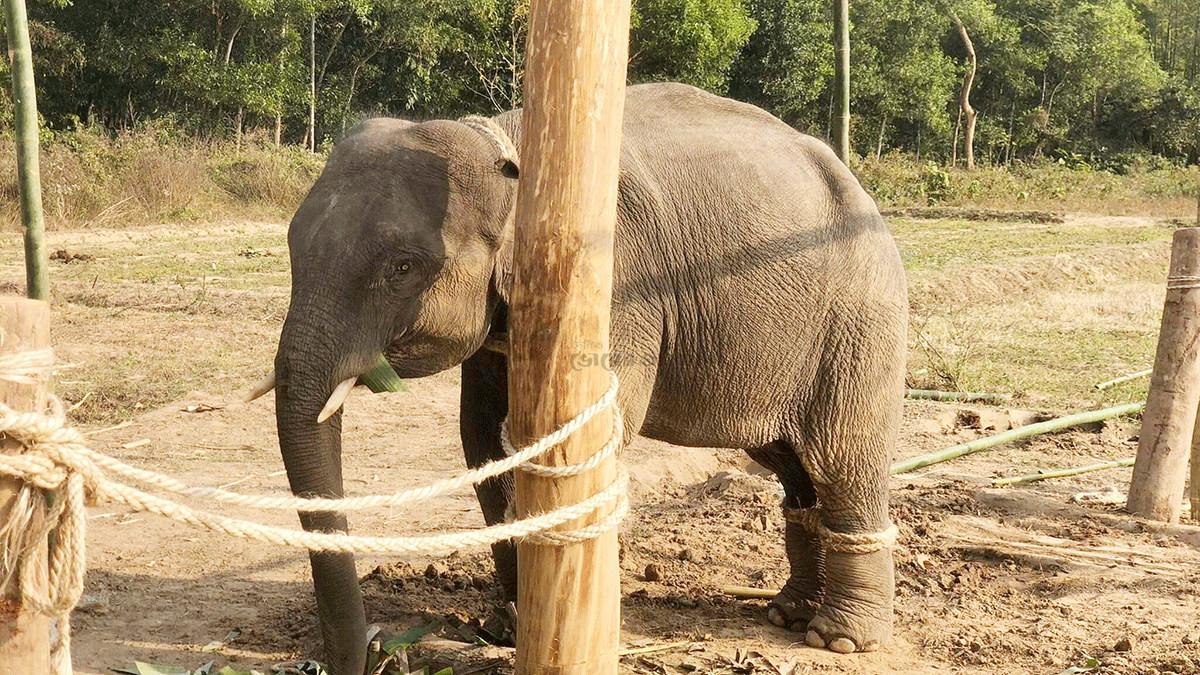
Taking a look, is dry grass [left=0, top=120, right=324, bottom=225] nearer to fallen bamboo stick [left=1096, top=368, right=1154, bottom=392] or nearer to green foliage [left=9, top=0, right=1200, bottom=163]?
green foliage [left=9, top=0, right=1200, bottom=163]

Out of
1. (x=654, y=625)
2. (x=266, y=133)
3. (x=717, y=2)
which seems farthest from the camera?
(x=717, y=2)

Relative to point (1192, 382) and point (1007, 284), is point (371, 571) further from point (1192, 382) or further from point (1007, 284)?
point (1007, 284)

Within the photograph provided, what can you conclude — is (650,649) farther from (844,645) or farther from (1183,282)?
(1183,282)

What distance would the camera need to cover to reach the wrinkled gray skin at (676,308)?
3.63 meters

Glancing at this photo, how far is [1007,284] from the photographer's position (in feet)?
46.3

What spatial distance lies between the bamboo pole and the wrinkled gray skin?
2193mm

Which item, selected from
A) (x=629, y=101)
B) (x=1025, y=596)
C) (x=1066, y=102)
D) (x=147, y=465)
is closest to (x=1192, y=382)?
(x=1025, y=596)

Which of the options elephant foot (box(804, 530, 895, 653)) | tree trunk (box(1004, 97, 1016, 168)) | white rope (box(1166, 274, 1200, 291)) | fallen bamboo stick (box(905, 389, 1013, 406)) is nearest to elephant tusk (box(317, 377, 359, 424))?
elephant foot (box(804, 530, 895, 653))

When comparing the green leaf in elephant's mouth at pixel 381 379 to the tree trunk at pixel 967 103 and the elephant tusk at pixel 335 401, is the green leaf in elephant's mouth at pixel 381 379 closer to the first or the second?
the elephant tusk at pixel 335 401

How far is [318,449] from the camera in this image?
360cm

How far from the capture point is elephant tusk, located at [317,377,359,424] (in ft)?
11.6

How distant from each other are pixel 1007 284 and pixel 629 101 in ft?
35.5

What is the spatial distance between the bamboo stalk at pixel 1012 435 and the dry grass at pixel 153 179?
13.5 m

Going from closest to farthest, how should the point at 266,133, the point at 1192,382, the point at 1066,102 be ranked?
the point at 1192,382
the point at 266,133
the point at 1066,102
